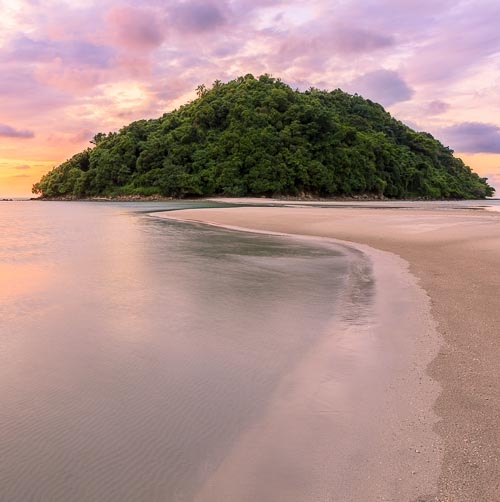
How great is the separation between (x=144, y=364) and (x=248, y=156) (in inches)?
3193

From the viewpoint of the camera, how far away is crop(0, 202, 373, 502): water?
2922mm

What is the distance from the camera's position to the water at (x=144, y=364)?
2922 millimetres

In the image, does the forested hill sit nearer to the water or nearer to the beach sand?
the water

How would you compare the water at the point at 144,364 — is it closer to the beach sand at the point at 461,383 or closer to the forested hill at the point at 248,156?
the beach sand at the point at 461,383

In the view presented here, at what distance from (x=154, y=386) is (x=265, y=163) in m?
79.5

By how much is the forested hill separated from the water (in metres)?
72.4

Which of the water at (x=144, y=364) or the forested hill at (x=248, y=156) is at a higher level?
the forested hill at (x=248, y=156)

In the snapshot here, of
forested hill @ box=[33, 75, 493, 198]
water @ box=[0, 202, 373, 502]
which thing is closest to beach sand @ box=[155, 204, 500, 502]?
water @ box=[0, 202, 373, 502]

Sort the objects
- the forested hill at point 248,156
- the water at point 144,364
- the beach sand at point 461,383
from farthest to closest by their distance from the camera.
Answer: the forested hill at point 248,156 < the water at point 144,364 < the beach sand at point 461,383

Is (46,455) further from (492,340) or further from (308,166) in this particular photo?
(308,166)

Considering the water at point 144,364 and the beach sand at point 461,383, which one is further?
the water at point 144,364

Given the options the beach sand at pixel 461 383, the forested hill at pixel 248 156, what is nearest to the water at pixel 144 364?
the beach sand at pixel 461 383

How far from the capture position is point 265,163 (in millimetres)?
81375

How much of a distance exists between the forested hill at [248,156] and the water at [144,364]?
72417 mm
